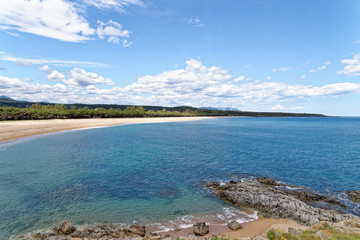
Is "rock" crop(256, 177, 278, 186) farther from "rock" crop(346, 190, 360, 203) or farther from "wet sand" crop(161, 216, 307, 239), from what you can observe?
"wet sand" crop(161, 216, 307, 239)

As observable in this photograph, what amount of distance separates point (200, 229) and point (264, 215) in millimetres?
7370

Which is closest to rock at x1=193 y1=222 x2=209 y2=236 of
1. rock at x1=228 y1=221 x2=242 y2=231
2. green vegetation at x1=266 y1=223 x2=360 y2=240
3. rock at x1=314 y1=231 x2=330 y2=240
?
rock at x1=228 y1=221 x2=242 y2=231

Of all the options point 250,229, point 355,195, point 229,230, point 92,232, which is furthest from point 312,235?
point 355,195

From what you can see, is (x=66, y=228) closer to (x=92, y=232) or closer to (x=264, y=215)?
(x=92, y=232)

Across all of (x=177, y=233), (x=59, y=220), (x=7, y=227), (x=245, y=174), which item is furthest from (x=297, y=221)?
(x=7, y=227)

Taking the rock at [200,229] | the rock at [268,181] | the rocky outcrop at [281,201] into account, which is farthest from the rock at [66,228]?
the rock at [268,181]

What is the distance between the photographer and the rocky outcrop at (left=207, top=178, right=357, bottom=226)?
17.4 metres

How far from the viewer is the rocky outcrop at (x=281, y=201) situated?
17391mm

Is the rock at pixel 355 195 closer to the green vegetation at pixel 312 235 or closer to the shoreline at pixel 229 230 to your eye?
the shoreline at pixel 229 230

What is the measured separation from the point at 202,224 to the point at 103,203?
1081 cm

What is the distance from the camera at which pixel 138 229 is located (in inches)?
602

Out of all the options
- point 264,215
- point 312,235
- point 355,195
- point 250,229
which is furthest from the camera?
point 355,195

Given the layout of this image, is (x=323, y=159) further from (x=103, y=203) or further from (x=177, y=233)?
(x=103, y=203)

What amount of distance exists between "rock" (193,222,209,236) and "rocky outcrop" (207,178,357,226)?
6.70 metres
